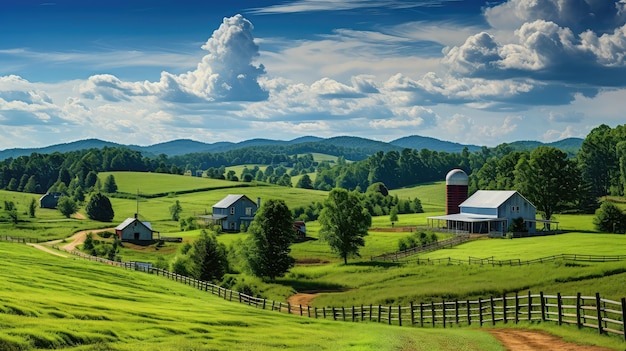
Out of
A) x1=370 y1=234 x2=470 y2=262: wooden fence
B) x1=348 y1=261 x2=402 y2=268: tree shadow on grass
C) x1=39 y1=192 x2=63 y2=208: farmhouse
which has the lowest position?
x1=348 y1=261 x2=402 y2=268: tree shadow on grass

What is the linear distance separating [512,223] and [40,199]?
133062mm

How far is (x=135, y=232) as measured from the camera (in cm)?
11706

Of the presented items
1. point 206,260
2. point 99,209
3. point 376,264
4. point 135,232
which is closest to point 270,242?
point 206,260

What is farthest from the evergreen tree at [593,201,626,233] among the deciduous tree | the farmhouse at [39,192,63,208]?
the farmhouse at [39,192,63,208]

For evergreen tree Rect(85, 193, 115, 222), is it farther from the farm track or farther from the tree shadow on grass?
the farm track

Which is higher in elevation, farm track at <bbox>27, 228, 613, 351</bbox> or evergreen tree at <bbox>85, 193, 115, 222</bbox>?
evergreen tree at <bbox>85, 193, 115, 222</bbox>

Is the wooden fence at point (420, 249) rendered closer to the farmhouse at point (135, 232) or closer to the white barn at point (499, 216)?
the white barn at point (499, 216)

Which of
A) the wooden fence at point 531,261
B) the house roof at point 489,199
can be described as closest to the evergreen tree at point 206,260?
the wooden fence at point 531,261

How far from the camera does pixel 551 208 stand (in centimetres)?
11325

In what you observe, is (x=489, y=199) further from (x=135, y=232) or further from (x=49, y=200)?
(x=49, y=200)

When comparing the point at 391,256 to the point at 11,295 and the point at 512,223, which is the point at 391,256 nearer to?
the point at 512,223

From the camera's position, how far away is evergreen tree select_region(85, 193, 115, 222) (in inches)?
5974

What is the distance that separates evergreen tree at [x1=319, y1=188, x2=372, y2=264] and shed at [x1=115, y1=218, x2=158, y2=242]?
134 feet

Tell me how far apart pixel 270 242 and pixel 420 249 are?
2220cm
